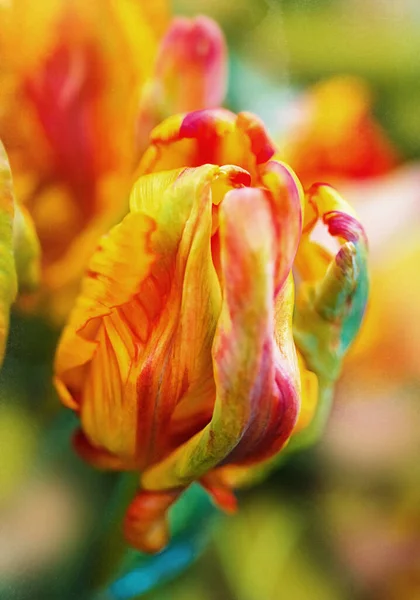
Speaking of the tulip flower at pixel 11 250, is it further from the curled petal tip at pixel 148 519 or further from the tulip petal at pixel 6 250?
the curled petal tip at pixel 148 519

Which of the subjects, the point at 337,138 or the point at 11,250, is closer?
the point at 11,250

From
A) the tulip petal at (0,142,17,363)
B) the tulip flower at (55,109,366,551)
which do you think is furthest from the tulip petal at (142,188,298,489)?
the tulip petal at (0,142,17,363)

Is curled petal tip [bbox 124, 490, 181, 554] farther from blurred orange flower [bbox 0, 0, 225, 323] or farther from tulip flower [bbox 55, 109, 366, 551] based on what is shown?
blurred orange flower [bbox 0, 0, 225, 323]

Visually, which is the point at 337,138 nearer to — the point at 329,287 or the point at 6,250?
the point at 329,287

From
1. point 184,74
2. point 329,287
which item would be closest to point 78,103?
point 184,74

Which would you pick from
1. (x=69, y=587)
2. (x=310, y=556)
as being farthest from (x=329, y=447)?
(x=69, y=587)

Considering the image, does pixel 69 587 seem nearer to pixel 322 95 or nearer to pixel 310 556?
pixel 310 556

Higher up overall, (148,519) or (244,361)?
(244,361)
